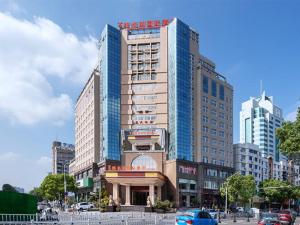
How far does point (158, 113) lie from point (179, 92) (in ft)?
20.7

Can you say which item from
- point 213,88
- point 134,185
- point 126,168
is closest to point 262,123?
point 213,88

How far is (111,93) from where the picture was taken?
82938 mm

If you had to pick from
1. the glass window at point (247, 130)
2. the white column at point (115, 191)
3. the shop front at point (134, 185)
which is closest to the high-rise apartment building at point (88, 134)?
the shop front at point (134, 185)

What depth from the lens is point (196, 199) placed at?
82.3m

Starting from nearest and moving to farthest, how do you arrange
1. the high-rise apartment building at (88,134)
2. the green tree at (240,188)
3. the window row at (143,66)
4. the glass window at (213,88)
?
the green tree at (240,188) → the window row at (143,66) → the high-rise apartment building at (88,134) → the glass window at (213,88)

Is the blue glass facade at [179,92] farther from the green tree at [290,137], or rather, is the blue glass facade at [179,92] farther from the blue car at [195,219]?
the blue car at [195,219]

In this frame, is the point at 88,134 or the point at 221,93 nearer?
the point at 221,93

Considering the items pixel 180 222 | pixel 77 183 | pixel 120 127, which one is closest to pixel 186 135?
pixel 120 127

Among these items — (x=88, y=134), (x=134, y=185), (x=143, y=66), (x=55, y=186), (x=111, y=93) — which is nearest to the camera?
(x=134, y=185)

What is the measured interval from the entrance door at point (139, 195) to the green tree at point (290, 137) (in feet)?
170

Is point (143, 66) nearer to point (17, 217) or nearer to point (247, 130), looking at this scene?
point (17, 217)

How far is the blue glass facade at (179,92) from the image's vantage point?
8048cm

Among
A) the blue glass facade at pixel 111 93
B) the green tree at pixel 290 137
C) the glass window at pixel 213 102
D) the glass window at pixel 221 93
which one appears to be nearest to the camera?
the green tree at pixel 290 137

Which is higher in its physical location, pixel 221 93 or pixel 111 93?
pixel 221 93
